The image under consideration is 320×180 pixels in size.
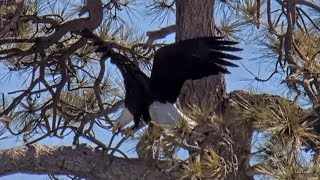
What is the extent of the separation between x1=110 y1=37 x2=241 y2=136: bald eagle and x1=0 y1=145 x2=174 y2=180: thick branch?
0.15 meters

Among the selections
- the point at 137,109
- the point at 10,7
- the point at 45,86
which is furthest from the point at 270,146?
the point at 45,86

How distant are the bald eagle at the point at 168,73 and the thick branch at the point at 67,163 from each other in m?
0.15

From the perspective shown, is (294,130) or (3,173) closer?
(294,130)

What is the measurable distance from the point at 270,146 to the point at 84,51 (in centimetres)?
99

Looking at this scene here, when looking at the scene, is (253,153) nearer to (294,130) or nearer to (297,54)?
(294,130)

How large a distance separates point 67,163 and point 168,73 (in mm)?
325

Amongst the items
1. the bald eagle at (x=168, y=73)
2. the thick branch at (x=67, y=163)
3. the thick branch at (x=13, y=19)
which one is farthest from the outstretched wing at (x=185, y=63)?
the thick branch at (x=13, y=19)

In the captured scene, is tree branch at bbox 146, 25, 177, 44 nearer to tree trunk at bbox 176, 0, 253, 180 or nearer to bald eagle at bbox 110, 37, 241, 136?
tree trunk at bbox 176, 0, 253, 180

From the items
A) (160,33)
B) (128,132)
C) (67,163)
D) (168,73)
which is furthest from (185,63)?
(160,33)

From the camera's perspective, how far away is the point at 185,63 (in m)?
1.95

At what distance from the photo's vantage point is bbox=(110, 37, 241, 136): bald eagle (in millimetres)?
1901

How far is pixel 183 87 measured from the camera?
2.20 m

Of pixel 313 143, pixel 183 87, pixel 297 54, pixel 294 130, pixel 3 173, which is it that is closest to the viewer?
pixel 294 130

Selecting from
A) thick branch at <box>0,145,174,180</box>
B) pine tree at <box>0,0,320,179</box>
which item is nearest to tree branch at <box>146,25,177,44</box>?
pine tree at <box>0,0,320,179</box>
